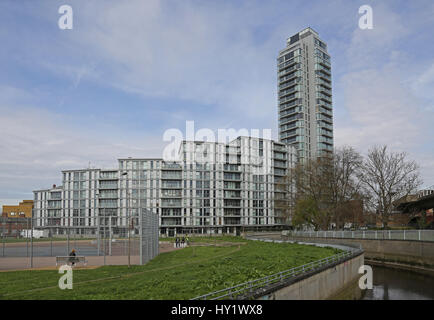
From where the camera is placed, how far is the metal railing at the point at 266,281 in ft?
40.8

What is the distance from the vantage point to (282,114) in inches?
4724

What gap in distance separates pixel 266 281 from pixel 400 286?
20.6 metres

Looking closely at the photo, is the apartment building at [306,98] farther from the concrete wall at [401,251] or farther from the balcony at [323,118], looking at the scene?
A: the concrete wall at [401,251]

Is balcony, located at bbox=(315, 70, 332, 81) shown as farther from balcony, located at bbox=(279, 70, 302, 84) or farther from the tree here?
the tree

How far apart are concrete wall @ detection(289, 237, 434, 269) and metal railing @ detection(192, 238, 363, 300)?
9074 mm

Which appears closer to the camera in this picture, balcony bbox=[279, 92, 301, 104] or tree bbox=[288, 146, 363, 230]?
tree bbox=[288, 146, 363, 230]

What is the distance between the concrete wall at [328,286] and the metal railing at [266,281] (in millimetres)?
344

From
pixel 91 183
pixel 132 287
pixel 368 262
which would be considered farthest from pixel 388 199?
pixel 91 183

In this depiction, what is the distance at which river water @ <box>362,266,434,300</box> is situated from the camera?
25.0 meters

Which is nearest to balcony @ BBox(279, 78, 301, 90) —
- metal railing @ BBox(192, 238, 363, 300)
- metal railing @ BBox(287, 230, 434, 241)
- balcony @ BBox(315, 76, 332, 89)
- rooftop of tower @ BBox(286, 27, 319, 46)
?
balcony @ BBox(315, 76, 332, 89)

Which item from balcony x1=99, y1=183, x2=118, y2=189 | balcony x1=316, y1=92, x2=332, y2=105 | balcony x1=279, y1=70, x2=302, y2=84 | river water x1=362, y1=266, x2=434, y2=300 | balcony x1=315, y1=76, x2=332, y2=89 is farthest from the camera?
balcony x1=315, y1=76, x2=332, y2=89

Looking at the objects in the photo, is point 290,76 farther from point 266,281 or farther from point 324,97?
point 266,281

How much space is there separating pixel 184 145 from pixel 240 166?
17.3 metres

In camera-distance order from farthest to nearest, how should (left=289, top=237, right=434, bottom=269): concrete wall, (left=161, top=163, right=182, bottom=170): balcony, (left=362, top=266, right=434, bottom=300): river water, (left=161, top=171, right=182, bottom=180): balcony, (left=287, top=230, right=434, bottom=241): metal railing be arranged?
(left=161, top=163, right=182, bottom=170): balcony → (left=161, top=171, right=182, bottom=180): balcony → (left=287, top=230, right=434, bottom=241): metal railing → (left=289, top=237, right=434, bottom=269): concrete wall → (left=362, top=266, right=434, bottom=300): river water
